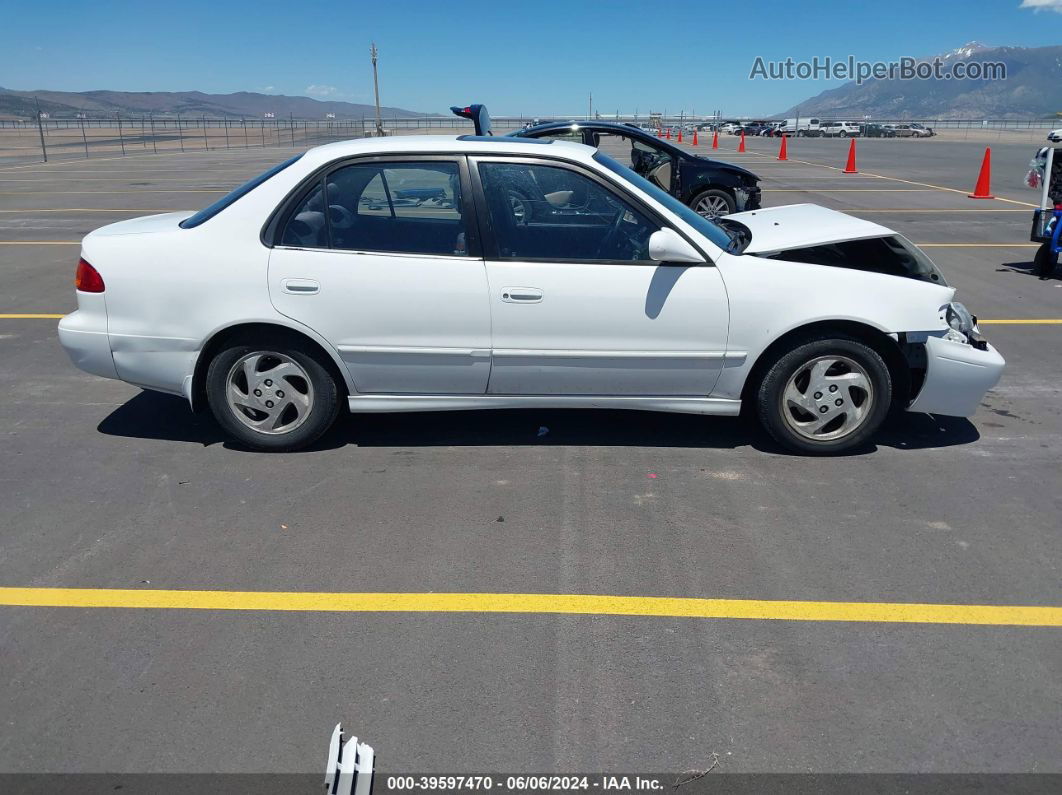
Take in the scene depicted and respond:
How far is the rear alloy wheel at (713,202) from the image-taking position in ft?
42.4

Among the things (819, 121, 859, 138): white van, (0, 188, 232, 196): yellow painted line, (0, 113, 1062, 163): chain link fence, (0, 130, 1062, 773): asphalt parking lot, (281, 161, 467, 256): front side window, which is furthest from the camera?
(819, 121, 859, 138): white van

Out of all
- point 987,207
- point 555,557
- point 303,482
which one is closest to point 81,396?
point 303,482

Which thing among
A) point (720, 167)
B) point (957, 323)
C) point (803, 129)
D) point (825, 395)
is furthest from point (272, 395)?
point (803, 129)

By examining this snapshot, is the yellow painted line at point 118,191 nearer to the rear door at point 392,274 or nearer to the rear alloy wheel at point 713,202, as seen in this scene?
the rear alloy wheel at point 713,202

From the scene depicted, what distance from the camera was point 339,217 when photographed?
481cm

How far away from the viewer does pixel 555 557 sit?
12.6 ft

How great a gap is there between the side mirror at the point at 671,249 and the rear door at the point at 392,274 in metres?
0.88

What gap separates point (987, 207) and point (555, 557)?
1537cm

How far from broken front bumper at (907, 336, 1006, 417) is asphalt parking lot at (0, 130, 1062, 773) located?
33 centimetres

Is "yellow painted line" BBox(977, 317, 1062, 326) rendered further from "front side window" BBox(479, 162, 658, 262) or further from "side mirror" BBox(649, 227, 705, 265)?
"front side window" BBox(479, 162, 658, 262)

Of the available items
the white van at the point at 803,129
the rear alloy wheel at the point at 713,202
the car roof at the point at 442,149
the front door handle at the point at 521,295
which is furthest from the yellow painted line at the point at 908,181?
the white van at the point at 803,129

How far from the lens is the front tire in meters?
4.74

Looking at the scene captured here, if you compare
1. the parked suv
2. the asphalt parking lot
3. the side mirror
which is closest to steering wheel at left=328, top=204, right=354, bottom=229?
the asphalt parking lot

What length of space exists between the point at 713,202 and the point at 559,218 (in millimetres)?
8762
